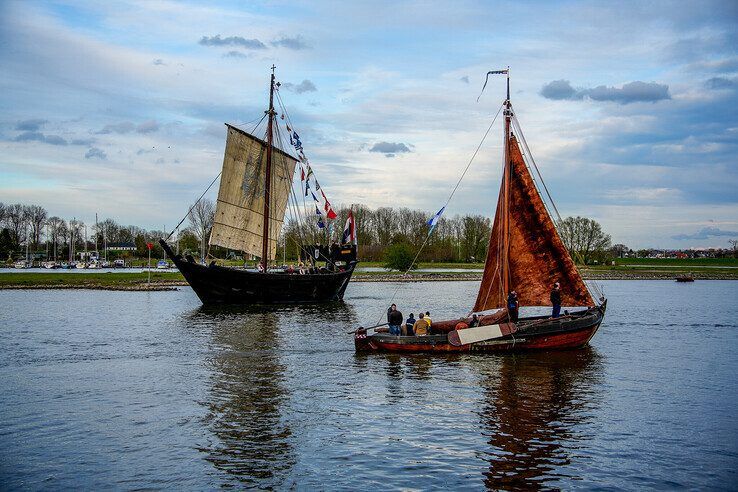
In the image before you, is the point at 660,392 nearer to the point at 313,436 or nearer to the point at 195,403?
the point at 313,436

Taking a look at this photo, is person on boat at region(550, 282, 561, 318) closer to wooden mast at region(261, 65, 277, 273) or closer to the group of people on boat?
the group of people on boat

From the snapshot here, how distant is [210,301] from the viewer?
5975cm

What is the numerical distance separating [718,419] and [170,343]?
27.5 metres

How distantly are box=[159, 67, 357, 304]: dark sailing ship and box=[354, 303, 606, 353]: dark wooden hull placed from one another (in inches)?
1075

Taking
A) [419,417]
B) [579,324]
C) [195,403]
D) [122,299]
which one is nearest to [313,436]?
[419,417]

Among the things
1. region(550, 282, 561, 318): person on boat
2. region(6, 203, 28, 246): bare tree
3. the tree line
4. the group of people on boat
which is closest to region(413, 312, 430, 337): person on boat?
the group of people on boat

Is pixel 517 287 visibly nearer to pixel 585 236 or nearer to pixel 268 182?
pixel 268 182

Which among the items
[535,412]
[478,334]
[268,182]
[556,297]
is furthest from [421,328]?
[268,182]

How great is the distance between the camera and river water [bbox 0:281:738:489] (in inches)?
630

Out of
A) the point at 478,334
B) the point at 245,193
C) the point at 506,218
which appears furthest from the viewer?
the point at 245,193

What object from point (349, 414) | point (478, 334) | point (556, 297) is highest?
point (556, 297)

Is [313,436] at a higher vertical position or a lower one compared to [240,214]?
lower

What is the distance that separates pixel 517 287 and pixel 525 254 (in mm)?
1866

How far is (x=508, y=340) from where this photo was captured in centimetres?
3272
